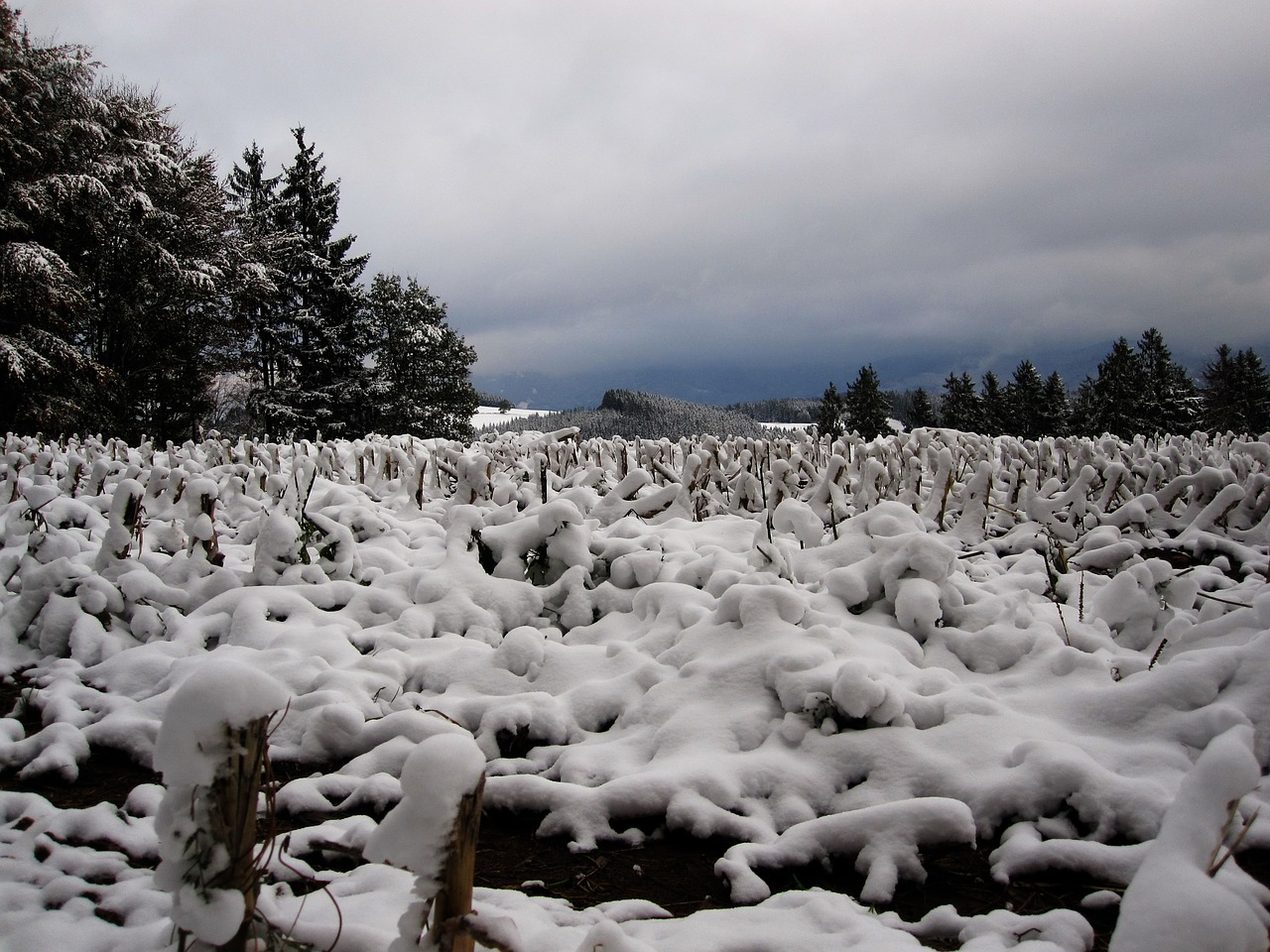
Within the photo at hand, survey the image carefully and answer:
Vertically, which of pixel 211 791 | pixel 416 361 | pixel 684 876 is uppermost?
pixel 416 361

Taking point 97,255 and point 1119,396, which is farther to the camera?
point 1119,396

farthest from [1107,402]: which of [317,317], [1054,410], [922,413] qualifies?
[317,317]

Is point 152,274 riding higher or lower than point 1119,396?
higher

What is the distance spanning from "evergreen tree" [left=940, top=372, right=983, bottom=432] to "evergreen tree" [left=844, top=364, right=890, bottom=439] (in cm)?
447

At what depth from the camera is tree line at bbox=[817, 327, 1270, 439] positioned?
129 ft

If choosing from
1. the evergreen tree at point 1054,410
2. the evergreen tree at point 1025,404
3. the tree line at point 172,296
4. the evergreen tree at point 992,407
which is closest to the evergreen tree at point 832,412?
the evergreen tree at point 992,407

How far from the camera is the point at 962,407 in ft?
163

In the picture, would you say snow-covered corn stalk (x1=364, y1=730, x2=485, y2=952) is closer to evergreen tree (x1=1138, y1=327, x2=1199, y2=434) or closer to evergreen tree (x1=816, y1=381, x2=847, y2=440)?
evergreen tree (x1=1138, y1=327, x2=1199, y2=434)

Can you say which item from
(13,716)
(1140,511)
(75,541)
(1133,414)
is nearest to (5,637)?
(75,541)

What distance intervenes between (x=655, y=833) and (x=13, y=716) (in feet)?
11.5

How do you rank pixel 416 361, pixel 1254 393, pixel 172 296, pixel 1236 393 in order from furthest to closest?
pixel 1236 393 → pixel 1254 393 → pixel 416 361 → pixel 172 296

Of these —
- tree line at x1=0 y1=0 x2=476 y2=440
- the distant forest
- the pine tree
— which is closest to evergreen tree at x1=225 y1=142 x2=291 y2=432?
tree line at x1=0 y1=0 x2=476 y2=440

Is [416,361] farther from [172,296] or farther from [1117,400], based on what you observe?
[1117,400]

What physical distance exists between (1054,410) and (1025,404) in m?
2.15
